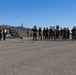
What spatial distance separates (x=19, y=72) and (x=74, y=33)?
171ft

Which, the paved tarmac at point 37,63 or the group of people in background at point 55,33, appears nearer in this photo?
the paved tarmac at point 37,63

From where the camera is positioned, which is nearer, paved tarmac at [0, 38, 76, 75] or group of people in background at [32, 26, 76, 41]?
paved tarmac at [0, 38, 76, 75]

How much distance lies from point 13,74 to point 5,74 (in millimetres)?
276

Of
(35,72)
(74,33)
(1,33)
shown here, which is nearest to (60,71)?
(35,72)

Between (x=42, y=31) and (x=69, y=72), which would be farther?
(x=42, y=31)

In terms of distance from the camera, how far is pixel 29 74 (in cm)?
990

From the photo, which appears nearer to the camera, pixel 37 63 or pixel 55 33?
pixel 37 63

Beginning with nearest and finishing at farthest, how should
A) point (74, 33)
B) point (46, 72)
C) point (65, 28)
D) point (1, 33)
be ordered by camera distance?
1. point (46, 72)
2. point (1, 33)
3. point (74, 33)
4. point (65, 28)

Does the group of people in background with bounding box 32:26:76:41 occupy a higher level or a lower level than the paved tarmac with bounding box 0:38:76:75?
higher

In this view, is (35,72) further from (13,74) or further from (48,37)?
(48,37)

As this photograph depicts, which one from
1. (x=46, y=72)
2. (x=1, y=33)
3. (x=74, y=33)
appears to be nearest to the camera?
(x=46, y=72)

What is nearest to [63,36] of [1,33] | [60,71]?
[1,33]

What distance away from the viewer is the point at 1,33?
51219 millimetres

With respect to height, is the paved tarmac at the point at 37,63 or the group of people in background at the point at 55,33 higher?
the group of people in background at the point at 55,33
